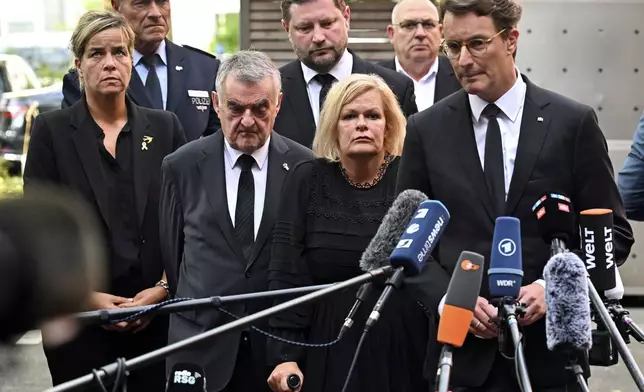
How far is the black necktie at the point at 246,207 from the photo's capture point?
6.14 m

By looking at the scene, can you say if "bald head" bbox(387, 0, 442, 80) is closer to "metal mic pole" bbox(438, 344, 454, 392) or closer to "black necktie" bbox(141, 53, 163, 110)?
"black necktie" bbox(141, 53, 163, 110)

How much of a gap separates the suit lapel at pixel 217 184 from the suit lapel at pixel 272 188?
0.34 ft

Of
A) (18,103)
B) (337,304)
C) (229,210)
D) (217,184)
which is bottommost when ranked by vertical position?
(18,103)

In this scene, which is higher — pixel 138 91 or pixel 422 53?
pixel 422 53

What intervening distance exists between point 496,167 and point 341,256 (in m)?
1.07

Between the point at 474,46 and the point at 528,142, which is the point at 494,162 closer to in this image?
the point at 528,142

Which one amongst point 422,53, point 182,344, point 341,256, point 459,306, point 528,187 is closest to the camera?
point 182,344

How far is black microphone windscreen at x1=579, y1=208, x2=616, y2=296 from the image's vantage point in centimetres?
446

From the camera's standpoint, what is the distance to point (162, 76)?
23.9ft

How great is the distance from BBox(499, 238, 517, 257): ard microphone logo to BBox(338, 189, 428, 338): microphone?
30cm

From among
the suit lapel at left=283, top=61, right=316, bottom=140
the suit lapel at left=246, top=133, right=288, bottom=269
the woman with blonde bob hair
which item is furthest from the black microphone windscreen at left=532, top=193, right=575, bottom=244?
the suit lapel at left=283, top=61, right=316, bottom=140

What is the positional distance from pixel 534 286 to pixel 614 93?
725 cm

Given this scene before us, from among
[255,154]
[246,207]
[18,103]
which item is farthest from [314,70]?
[18,103]

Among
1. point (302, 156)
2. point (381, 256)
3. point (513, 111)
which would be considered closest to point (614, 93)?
point (302, 156)
